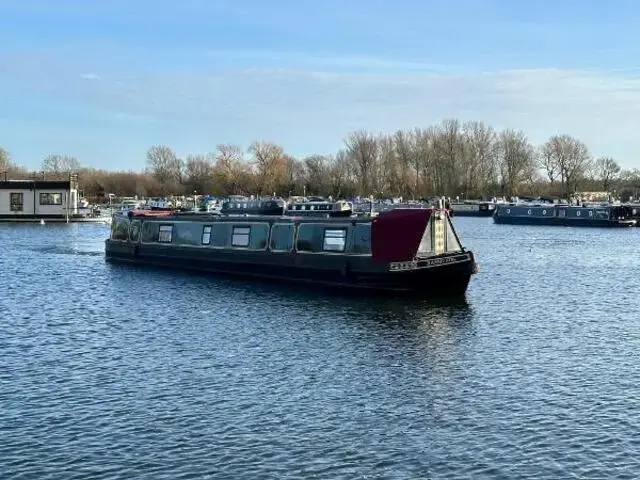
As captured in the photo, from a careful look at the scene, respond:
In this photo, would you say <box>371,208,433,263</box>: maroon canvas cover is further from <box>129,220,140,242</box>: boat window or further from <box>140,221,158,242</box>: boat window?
<box>129,220,140,242</box>: boat window

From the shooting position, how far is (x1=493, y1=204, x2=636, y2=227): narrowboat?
272 ft

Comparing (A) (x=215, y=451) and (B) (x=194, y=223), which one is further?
(B) (x=194, y=223)

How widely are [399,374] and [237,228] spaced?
765 inches

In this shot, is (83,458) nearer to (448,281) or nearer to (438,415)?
(438,415)

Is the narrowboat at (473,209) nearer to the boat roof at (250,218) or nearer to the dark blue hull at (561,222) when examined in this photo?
the dark blue hull at (561,222)

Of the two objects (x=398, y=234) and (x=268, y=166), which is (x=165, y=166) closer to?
(x=268, y=166)

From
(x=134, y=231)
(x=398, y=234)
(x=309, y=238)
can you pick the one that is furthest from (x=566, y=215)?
(x=398, y=234)

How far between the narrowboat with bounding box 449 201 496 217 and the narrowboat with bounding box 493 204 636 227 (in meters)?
17.4

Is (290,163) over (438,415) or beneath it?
over

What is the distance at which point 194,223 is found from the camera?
38438 millimetres

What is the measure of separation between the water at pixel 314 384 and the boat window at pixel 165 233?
889 cm

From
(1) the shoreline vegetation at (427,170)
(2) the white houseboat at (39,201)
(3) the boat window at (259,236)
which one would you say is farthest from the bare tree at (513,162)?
(3) the boat window at (259,236)

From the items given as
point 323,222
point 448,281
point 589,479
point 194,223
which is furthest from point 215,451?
point 194,223

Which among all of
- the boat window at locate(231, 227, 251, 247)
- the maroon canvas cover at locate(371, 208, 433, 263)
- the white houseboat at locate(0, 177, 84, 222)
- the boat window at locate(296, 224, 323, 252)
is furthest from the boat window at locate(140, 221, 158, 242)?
the white houseboat at locate(0, 177, 84, 222)
